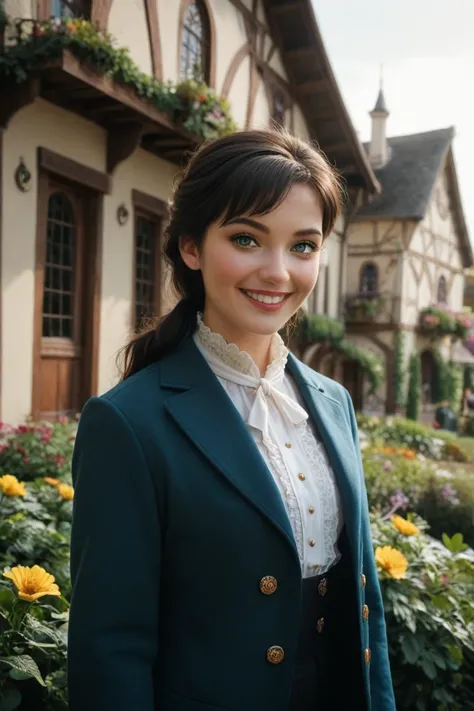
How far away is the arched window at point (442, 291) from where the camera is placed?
22359 mm

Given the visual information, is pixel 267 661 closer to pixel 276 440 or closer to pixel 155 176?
pixel 276 440

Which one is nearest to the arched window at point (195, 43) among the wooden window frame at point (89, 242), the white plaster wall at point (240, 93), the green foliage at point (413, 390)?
the white plaster wall at point (240, 93)

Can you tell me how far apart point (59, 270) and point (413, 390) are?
14.6 meters

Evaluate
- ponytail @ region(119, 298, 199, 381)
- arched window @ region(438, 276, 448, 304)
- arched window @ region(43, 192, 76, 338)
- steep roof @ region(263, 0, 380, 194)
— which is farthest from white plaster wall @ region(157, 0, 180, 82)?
arched window @ region(438, 276, 448, 304)

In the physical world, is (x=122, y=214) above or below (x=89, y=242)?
above

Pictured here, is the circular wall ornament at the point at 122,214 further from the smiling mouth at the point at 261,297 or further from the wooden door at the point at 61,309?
the smiling mouth at the point at 261,297

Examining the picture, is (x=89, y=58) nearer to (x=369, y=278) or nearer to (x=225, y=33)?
(x=225, y=33)

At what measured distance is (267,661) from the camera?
4.81ft

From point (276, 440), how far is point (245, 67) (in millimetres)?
9682

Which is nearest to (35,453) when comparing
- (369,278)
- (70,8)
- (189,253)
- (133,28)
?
(189,253)

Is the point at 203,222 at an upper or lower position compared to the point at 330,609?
upper

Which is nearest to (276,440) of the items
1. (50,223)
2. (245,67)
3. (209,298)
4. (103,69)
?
(209,298)

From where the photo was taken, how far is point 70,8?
694cm

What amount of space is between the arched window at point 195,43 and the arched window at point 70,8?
1791 millimetres
